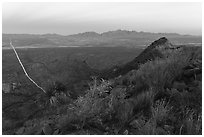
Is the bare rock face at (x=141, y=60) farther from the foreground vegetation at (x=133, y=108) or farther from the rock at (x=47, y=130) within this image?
the rock at (x=47, y=130)

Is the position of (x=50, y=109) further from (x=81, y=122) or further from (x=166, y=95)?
(x=166, y=95)

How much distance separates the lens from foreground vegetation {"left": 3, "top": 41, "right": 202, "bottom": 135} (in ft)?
17.9

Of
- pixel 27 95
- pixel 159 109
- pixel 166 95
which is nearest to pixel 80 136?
pixel 159 109

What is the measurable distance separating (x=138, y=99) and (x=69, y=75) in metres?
6.23

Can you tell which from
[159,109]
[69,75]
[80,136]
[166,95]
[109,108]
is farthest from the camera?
[69,75]

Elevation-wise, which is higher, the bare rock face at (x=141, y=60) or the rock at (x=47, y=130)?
the bare rock face at (x=141, y=60)

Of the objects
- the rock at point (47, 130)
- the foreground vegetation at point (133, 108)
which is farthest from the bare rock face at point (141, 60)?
the rock at point (47, 130)

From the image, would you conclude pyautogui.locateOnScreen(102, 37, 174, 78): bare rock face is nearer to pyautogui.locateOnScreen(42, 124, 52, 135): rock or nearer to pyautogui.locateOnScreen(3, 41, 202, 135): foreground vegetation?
pyautogui.locateOnScreen(3, 41, 202, 135): foreground vegetation

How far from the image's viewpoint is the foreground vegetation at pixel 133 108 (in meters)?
5.45

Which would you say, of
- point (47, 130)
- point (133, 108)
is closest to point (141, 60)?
point (133, 108)

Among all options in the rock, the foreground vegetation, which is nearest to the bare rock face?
the foreground vegetation

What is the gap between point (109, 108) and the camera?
6.14m

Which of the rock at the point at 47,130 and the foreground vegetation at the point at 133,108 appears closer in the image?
the foreground vegetation at the point at 133,108

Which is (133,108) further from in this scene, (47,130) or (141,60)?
(141,60)
